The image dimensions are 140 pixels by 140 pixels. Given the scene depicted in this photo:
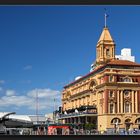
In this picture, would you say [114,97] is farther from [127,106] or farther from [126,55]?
[126,55]

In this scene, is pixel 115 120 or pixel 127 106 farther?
pixel 127 106

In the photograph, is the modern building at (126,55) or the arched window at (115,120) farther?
the modern building at (126,55)

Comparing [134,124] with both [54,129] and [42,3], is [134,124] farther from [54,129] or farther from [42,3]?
[42,3]

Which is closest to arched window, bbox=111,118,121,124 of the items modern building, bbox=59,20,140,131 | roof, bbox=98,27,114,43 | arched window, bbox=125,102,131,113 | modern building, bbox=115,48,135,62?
modern building, bbox=59,20,140,131

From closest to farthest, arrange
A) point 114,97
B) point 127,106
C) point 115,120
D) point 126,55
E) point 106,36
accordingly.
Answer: point 115,120, point 114,97, point 127,106, point 126,55, point 106,36

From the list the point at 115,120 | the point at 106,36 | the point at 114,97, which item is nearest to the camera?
the point at 115,120

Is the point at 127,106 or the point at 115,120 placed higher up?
the point at 127,106

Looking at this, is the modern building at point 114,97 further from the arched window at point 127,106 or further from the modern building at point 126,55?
the modern building at point 126,55

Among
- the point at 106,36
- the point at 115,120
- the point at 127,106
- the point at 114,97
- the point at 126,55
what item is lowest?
the point at 115,120

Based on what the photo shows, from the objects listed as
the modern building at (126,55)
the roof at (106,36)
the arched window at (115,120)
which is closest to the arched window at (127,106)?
the arched window at (115,120)

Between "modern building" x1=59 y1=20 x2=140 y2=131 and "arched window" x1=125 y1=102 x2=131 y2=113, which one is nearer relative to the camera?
"modern building" x1=59 y1=20 x2=140 y2=131

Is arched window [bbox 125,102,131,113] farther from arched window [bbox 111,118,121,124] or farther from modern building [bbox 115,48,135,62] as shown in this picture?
modern building [bbox 115,48,135,62]

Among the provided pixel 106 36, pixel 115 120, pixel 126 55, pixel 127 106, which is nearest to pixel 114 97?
pixel 127 106

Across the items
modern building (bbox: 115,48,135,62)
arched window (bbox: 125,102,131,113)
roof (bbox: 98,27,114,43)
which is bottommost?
arched window (bbox: 125,102,131,113)
